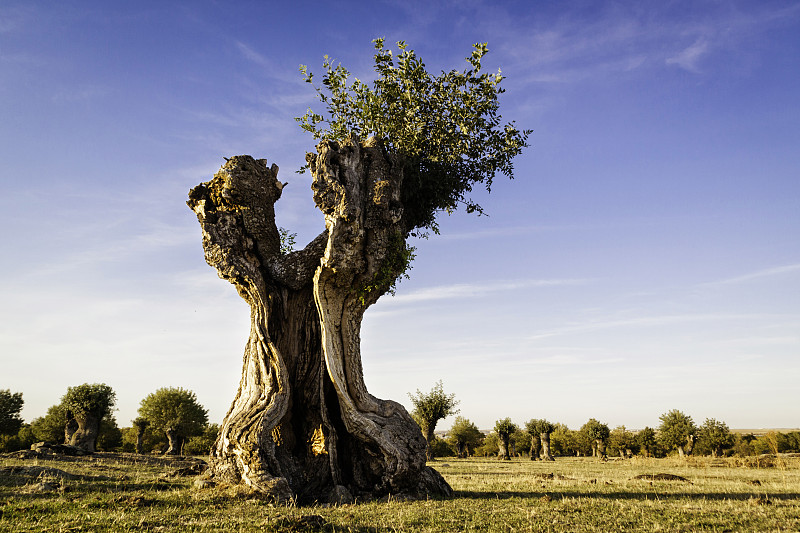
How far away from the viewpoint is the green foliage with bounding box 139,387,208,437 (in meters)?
46.6

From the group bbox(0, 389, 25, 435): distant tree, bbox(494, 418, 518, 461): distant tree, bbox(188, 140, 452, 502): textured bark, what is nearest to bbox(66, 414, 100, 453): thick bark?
bbox(0, 389, 25, 435): distant tree

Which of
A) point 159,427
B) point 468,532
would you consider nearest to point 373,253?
point 468,532

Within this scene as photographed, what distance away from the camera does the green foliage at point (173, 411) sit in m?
46.6

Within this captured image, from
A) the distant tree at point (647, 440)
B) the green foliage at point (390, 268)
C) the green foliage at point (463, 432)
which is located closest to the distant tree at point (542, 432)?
the green foliage at point (463, 432)

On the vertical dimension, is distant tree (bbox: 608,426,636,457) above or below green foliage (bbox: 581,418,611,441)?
below

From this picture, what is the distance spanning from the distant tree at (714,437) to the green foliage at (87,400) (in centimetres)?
6524

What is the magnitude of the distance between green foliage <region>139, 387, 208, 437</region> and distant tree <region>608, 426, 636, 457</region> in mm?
57537

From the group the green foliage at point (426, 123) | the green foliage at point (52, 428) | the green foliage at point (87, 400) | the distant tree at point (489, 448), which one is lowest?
the distant tree at point (489, 448)

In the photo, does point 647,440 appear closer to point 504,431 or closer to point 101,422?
point 504,431

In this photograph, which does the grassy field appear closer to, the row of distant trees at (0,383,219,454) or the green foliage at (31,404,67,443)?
the row of distant trees at (0,383,219,454)

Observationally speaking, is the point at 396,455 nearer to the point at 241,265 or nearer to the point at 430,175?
the point at 241,265

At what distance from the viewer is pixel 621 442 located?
7294 cm

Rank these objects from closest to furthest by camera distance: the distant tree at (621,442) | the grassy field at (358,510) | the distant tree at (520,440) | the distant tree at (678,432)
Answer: the grassy field at (358,510), the distant tree at (678,432), the distant tree at (621,442), the distant tree at (520,440)

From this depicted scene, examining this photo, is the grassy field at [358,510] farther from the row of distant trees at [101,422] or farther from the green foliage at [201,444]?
the green foliage at [201,444]
